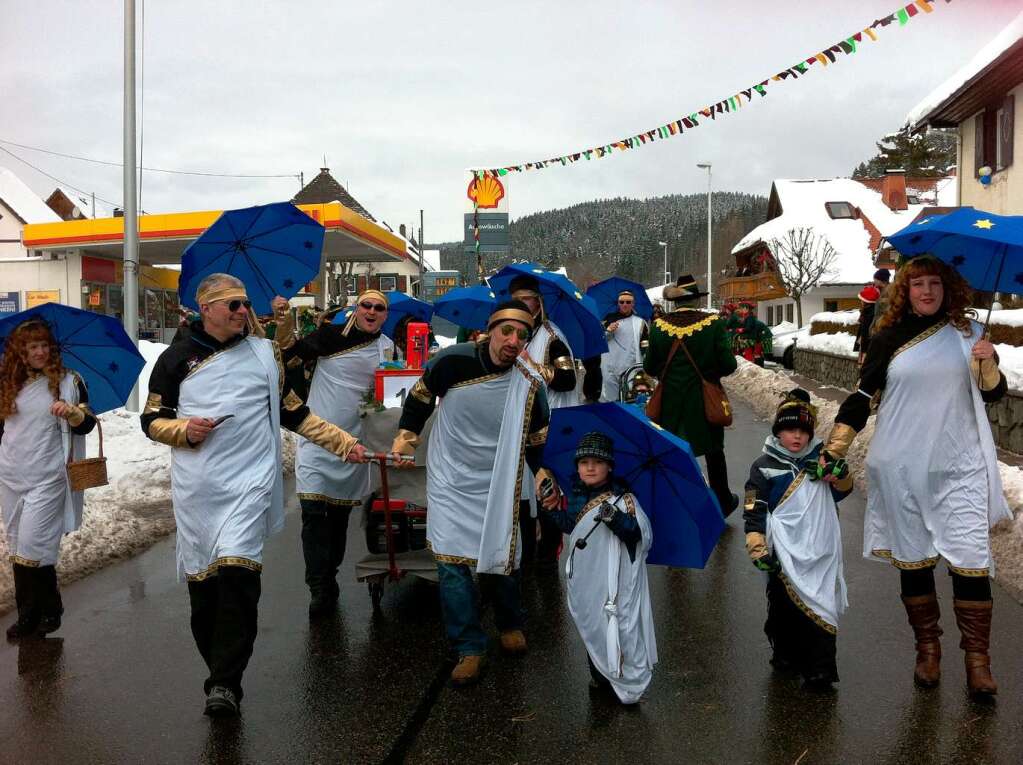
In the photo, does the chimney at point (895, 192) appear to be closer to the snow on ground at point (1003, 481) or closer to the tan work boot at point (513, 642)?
the snow on ground at point (1003, 481)

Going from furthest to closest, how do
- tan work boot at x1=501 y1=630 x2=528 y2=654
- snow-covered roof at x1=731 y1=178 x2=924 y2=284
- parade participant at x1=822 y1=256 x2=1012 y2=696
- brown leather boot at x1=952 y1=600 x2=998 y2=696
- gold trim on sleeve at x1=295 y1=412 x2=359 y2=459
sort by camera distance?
1. snow-covered roof at x1=731 y1=178 x2=924 y2=284
2. tan work boot at x1=501 y1=630 x2=528 y2=654
3. gold trim on sleeve at x1=295 y1=412 x2=359 y2=459
4. parade participant at x1=822 y1=256 x2=1012 y2=696
5. brown leather boot at x1=952 y1=600 x2=998 y2=696

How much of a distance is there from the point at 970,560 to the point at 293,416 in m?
3.22

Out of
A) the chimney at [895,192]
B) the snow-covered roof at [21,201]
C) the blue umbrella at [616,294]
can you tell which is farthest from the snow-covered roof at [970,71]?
the snow-covered roof at [21,201]

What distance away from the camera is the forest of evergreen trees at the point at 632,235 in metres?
105

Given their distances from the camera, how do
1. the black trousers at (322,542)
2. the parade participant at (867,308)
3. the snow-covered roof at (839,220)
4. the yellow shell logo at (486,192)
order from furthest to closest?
the snow-covered roof at (839,220) → the yellow shell logo at (486,192) → the parade participant at (867,308) → the black trousers at (322,542)

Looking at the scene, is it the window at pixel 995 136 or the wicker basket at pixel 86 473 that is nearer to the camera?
the wicker basket at pixel 86 473

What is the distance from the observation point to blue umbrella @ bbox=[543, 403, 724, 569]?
171 inches

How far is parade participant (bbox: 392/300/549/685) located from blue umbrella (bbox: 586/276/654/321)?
6.11 meters

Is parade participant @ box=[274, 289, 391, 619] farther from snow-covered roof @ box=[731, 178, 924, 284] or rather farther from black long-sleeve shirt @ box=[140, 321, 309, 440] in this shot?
snow-covered roof @ box=[731, 178, 924, 284]

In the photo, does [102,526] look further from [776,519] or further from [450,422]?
[776,519]

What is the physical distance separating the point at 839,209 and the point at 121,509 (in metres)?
47.7

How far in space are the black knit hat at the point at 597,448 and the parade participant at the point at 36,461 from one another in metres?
3.08

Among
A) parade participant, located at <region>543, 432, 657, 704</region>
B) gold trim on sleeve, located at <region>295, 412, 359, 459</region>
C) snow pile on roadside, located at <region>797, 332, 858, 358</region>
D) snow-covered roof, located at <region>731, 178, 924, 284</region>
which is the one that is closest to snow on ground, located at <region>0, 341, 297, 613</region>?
gold trim on sleeve, located at <region>295, 412, 359, 459</region>

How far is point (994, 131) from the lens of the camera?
72.4 feet
